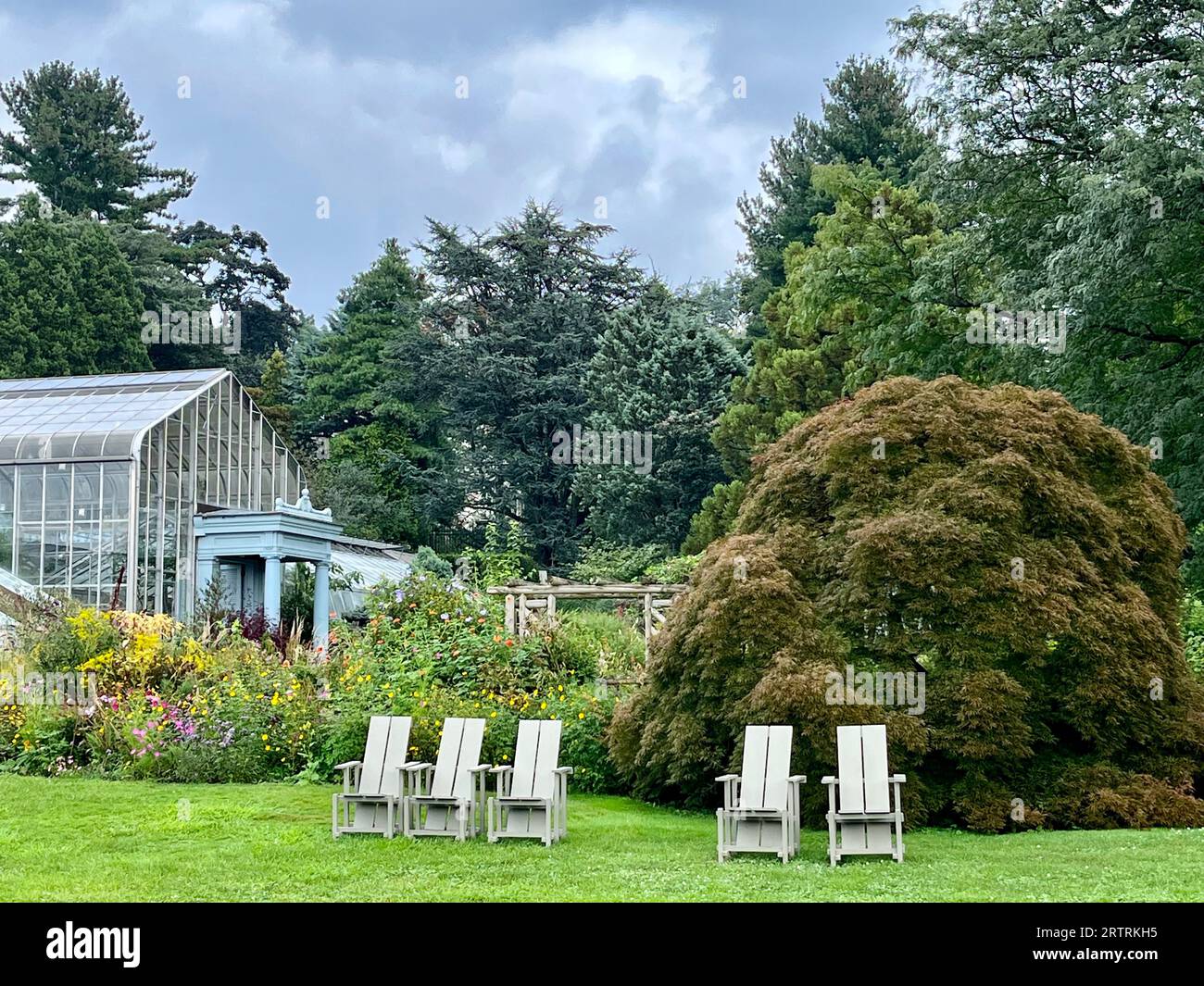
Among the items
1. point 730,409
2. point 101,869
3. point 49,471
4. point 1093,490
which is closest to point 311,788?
point 101,869

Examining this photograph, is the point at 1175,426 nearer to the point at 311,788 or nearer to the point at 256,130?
the point at 311,788

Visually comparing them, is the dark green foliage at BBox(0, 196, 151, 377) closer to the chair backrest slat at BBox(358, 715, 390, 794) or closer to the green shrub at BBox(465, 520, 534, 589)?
the green shrub at BBox(465, 520, 534, 589)

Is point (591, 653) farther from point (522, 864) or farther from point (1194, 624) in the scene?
point (1194, 624)

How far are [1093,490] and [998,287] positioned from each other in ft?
25.1

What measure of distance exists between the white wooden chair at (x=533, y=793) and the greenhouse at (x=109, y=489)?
14851 millimetres

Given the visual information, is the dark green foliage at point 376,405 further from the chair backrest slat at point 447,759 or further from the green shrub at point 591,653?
the chair backrest slat at point 447,759

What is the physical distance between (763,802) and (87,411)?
66.7ft

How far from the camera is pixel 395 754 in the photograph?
9.99 meters

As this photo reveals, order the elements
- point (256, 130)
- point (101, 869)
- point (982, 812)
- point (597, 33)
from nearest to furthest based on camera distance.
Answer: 1. point (101, 869)
2. point (982, 812)
3. point (597, 33)
4. point (256, 130)

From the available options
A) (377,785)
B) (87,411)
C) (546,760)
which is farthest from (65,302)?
(546,760)

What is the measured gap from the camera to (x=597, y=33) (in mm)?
15875

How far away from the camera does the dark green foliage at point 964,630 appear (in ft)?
33.2

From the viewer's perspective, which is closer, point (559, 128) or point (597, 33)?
point (597, 33)
